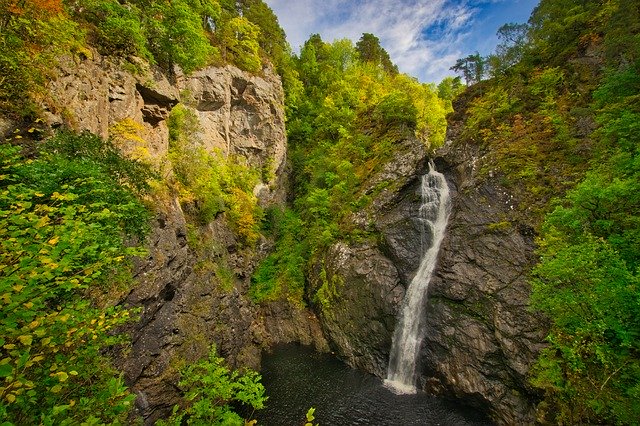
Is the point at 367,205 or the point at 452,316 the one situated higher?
the point at 367,205

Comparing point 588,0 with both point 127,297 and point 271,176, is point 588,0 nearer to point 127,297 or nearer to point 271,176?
point 271,176

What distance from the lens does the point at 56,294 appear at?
6.12 m

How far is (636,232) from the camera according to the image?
893 cm

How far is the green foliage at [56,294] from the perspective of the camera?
283 cm

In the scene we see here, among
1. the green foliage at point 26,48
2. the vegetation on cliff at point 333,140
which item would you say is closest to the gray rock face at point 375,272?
the vegetation on cliff at point 333,140

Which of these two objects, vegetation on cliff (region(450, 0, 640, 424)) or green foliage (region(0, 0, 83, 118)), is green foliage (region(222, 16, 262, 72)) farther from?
vegetation on cliff (region(450, 0, 640, 424))

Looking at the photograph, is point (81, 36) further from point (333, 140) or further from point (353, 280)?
point (333, 140)

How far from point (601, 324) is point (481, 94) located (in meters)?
20.9

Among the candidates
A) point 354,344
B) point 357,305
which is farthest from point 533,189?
point 354,344

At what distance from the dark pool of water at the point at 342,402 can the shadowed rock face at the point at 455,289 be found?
109 centimetres

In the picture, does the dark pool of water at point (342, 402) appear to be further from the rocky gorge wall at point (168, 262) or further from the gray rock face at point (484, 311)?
the rocky gorge wall at point (168, 262)

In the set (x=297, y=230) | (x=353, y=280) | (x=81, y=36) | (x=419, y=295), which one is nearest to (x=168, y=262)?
(x=81, y=36)

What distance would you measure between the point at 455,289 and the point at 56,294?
57.9 ft

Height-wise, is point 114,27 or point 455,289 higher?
point 114,27
